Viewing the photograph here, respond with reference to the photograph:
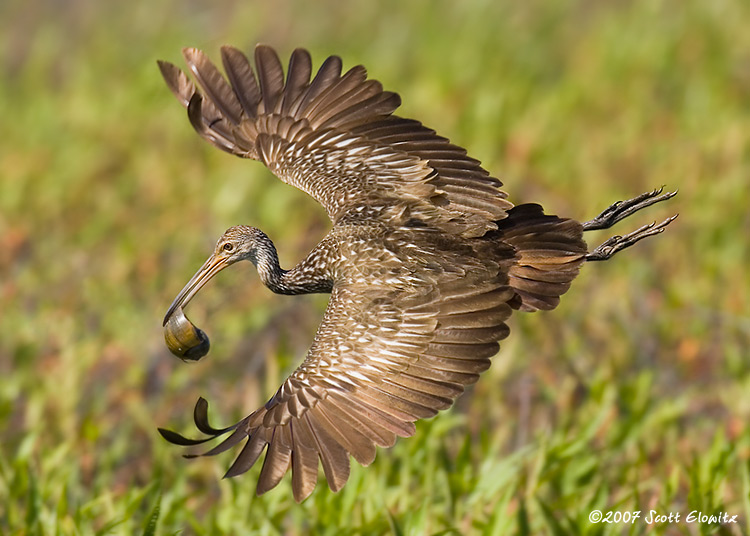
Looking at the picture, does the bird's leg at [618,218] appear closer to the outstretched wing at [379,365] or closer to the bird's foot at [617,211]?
the bird's foot at [617,211]

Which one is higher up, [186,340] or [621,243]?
[621,243]

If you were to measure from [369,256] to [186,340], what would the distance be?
72 centimetres

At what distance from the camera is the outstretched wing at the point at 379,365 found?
13.7 ft

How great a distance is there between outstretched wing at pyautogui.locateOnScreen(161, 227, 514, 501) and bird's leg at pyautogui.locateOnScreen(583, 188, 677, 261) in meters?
0.60

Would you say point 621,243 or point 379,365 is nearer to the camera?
point 379,365

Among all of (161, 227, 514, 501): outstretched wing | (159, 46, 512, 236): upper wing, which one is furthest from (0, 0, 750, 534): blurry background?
(159, 46, 512, 236): upper wing

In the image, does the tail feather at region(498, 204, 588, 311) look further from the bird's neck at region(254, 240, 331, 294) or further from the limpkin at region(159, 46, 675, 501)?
the bird's neck at region(254, 240, 331, 294)

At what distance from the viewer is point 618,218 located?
528 centimetres

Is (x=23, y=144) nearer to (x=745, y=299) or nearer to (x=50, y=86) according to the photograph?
(x=50, y=86)

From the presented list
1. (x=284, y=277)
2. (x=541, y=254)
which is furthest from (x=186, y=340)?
(x=541, y=254)

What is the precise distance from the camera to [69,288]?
778 centimetres

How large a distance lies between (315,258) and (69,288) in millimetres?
3342

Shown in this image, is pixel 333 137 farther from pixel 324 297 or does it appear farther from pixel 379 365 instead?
pixel 324 297

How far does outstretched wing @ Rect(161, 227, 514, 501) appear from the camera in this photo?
13.7 feet
